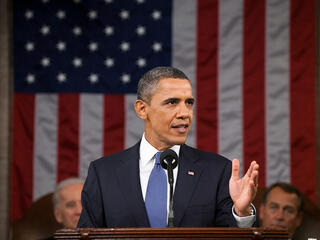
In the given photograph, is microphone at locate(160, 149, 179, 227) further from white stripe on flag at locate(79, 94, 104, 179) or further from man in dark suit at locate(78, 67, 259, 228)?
white stripe on flag at locate(79, 94, 104, 179)

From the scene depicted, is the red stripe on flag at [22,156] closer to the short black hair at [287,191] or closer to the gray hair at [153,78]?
the short black hair at [287,191]

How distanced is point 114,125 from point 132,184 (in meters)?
3.06

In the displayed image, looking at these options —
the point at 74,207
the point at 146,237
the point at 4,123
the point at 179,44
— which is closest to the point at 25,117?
the point at 4,123

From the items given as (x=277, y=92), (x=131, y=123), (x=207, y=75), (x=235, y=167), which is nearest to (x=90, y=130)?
(x=131, y=123)

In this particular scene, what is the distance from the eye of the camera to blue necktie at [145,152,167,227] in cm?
262

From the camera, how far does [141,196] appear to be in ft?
8.75

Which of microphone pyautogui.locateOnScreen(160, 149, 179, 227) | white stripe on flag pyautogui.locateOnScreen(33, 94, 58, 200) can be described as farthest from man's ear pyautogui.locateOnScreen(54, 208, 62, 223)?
microphone pyautogui.locateOnScreen(160, 149, 179, 227)

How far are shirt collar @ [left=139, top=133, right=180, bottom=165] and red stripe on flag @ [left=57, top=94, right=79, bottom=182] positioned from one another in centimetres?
296

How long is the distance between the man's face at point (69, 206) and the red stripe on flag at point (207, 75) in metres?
1.43

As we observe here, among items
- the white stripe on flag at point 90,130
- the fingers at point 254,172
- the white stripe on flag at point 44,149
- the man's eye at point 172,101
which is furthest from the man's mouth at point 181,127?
the white stripe on flag at point 44,149

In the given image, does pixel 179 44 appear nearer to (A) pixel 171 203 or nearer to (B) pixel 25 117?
(B) pixel 25 117

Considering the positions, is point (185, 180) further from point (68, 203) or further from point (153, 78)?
point (68, 203)

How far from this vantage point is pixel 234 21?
577 centimetres

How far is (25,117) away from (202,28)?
205cm
